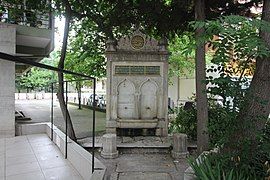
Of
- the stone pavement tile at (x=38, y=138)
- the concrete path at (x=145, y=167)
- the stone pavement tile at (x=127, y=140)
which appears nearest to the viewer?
the concrete path at (x=145, y=167)

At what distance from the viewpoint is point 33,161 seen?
4871 millimetres

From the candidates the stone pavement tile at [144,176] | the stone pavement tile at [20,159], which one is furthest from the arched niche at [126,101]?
the stone pavement tile at [20,159]

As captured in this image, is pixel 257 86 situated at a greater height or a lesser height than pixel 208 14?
lesser

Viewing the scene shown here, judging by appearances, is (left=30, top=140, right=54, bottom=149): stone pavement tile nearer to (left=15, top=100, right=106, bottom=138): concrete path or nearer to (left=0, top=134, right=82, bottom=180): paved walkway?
(left=0, top=134, right=82, bottom=180): paved walkway

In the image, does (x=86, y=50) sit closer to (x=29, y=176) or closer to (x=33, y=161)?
(x=33, y=161)

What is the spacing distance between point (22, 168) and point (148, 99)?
412cm

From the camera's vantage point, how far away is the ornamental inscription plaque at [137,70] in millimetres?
7820

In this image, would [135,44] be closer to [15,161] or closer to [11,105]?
[11,105]

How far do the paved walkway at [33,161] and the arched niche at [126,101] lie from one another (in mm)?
2126

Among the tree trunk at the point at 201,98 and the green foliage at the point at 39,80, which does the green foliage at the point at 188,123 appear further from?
the green foliage at the point at 39,80

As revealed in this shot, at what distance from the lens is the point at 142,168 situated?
5.49m

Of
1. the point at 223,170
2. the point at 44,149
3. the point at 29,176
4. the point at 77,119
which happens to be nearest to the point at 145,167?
the point at 44,149

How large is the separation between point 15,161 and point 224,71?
3.53m

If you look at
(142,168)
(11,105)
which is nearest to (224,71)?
(142,168)
